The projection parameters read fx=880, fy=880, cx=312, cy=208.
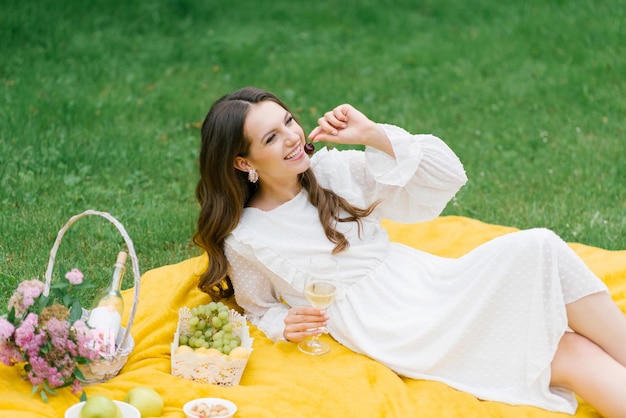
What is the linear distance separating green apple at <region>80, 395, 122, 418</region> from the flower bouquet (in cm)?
24

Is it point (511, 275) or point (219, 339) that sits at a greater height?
point (511, 275)

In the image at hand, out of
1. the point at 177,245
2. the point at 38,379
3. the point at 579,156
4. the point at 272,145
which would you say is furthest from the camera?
the point at 579,156

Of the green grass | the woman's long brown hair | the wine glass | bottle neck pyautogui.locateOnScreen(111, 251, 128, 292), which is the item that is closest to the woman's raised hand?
the woman's long brown hair

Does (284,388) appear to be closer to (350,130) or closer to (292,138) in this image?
(292,138)

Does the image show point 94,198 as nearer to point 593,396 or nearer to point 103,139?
point 103,139

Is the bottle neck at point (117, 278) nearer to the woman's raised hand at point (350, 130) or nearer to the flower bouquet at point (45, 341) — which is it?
the flower bouquet at point (45, 341)

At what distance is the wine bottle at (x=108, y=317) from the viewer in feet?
12.0

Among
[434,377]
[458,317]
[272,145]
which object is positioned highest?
[272,145]

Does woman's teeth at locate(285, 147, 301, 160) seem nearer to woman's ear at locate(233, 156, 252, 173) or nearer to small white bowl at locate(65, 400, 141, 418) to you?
woman's ear at locate(233, 156, 252, 173)

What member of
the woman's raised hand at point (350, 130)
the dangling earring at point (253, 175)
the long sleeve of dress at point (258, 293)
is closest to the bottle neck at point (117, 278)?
the long sleeve of dress at point (258, 293)

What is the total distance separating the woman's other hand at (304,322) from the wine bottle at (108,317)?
2.50 feet

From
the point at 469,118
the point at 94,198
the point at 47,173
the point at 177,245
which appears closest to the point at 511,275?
the point at 177,245

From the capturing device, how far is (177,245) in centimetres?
559

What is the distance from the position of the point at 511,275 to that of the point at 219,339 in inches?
51.6
